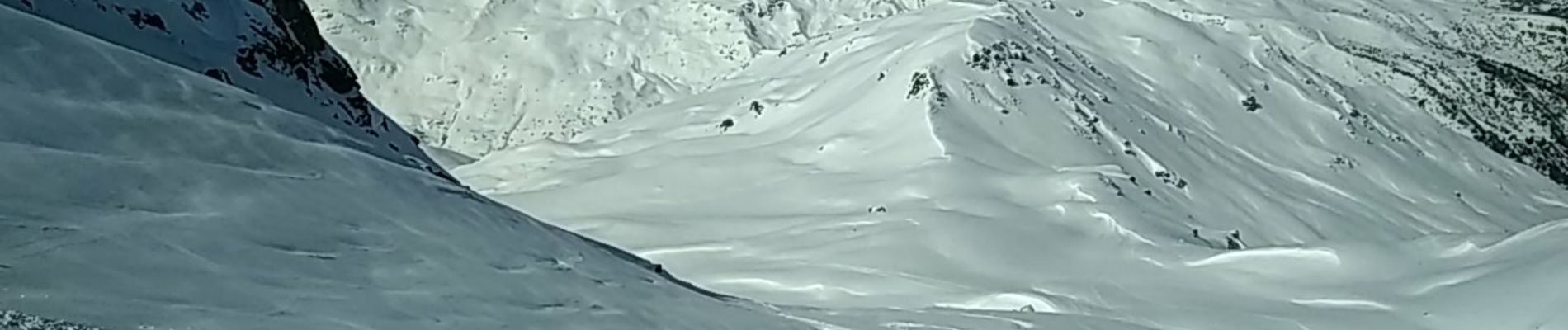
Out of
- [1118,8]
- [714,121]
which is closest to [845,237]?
[714,121]

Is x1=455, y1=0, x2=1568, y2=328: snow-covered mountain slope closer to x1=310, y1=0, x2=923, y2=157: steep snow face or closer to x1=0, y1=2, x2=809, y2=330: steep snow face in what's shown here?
x1=0, y1=2, x2=809, y2=330: steep snow face

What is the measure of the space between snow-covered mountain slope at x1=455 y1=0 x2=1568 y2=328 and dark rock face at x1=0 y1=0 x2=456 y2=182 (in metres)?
6.85

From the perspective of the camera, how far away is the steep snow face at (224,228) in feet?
19.4

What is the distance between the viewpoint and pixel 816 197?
38.6m

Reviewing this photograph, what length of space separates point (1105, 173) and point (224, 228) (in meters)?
Answer: 34.6

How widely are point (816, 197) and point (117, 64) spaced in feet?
101

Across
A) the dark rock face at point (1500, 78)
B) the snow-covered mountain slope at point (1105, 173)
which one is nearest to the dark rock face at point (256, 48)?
the snow-covered mountain slope at point (1105, 173)

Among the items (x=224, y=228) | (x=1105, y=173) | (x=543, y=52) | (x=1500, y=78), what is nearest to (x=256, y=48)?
(x=224, y=228)

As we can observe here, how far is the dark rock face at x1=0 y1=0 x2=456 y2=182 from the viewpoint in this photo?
31.9 feet

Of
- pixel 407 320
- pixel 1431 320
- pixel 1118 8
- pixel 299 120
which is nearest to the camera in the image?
pixel 407 320

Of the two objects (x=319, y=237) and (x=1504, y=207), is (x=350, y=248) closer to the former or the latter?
(x=319, y=237)

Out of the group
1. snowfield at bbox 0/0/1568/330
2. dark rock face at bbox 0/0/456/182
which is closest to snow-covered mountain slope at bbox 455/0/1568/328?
snowfield at bbox 0/0/1568/330

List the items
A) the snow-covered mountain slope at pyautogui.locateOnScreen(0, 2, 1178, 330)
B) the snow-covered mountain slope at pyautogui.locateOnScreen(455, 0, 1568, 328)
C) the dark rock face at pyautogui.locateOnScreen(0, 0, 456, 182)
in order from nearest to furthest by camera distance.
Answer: the snow-covered mountain slope at pyautogui.locateOnScreen(0, 2, 1178, 330) < the dark rock face at pyautogui.locateOnScreen(0, 0, 456, 182) < the snow-covered mountain slope at pyautogui.locateOnScreen(455, 0, 1568, 328)

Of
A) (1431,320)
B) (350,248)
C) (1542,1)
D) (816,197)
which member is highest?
(1542,1)
